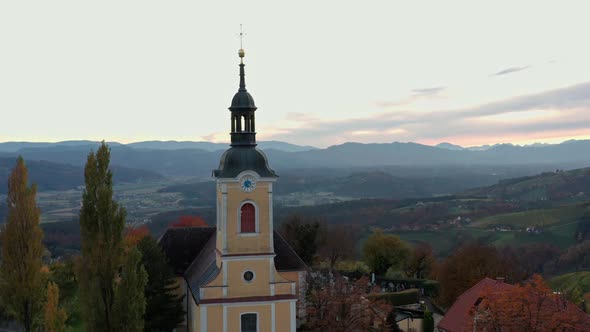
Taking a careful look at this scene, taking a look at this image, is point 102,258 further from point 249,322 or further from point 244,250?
point 249,322

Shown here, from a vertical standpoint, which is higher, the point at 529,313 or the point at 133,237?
the point at 133,237

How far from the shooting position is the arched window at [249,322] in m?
29.8

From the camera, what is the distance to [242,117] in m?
30.0

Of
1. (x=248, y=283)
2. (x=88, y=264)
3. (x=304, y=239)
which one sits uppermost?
(x=88, y=264)

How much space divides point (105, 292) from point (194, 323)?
10287mm

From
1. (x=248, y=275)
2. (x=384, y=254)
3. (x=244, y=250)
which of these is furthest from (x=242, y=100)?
(x=384, y=254)

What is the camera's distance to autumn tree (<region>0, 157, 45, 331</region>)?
23062 millimetres

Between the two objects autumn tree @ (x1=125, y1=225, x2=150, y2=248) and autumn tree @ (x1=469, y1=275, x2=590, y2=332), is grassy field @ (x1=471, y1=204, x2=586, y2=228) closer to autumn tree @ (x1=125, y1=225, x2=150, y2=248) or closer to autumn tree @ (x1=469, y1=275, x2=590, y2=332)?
autumn tree @ (x1=125, y1=225, x2=150, y2=248)

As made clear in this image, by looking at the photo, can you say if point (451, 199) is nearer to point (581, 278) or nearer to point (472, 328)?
point (581, 278)

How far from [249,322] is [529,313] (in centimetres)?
1366

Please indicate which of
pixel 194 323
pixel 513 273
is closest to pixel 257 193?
pixel 194 323

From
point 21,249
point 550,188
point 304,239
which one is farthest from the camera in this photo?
point 550,188

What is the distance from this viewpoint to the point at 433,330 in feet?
124

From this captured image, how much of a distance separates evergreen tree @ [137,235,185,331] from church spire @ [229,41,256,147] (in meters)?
8.07
